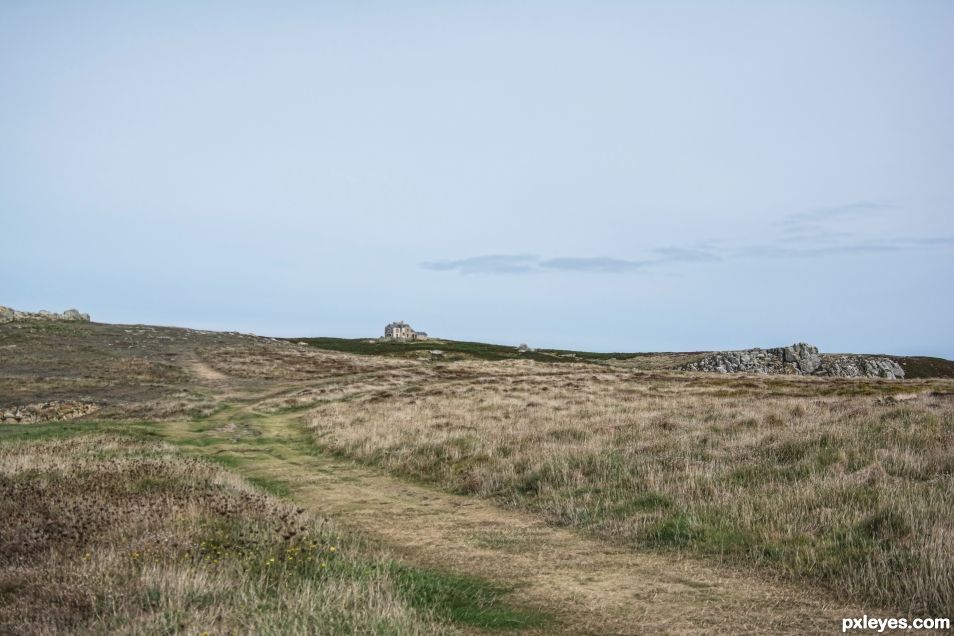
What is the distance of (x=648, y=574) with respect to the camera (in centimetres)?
845

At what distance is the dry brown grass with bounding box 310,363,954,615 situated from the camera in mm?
8055

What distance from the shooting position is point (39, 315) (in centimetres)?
10112

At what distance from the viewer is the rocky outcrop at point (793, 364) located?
251 ft

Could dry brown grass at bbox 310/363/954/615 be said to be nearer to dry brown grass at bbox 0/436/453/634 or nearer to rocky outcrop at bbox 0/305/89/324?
dry brown grass at bbox 0/436/453/634

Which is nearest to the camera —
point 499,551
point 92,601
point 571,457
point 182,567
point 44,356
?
point 92,601

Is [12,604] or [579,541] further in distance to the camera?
[579,541]

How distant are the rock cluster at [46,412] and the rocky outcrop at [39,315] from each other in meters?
64.4

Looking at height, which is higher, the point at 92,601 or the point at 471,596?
the point at 92,601

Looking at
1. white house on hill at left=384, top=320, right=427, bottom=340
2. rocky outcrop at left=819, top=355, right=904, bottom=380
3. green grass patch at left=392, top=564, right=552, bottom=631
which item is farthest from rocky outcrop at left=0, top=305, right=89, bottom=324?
rocky outcrop at left=819, top=355, right=904, bottom=380

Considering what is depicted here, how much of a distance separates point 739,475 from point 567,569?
5.67 metres

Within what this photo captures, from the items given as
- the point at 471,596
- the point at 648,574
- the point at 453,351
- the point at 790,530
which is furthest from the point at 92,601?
the point at 453,351

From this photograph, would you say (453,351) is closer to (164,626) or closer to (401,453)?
(401,453)

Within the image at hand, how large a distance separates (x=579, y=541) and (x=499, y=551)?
144 cm

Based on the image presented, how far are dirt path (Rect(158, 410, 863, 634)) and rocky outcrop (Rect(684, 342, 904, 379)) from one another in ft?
234
